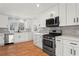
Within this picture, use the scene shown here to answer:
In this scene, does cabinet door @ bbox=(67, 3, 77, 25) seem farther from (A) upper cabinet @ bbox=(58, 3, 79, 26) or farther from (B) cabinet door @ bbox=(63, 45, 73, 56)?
(B) cabinet door @ bbox=(63, 45, 73, 56)

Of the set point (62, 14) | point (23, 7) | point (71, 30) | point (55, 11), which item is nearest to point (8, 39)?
point (23, 7)

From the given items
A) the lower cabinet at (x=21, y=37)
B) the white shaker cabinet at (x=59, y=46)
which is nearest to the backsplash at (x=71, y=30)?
the white shaker cabinet at (x=59, y=46)

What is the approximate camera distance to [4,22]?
5582 mm

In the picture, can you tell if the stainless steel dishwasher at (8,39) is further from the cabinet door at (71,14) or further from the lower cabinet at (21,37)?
the cabinet door at (71,14)

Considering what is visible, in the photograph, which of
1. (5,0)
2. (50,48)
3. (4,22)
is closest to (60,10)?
(50,48)

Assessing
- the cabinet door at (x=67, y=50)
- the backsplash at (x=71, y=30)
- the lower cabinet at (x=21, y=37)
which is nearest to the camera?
the cabinet door at (x=67, y=50)

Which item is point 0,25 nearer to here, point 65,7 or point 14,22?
point 14,22

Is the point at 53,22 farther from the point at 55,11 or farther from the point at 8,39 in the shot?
the point at 8,39

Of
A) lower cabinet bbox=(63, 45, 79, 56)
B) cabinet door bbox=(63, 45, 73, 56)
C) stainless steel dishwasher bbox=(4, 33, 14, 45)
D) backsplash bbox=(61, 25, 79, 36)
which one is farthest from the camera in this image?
stainless steel dishwasher bbox=(4, 33, 14, 45)

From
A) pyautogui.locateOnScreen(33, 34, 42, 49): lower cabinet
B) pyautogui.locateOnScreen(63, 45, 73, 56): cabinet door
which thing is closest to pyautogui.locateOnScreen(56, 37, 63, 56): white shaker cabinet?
pyautogui.locateOnScreen(63, 45, 73, 56): cabinet door

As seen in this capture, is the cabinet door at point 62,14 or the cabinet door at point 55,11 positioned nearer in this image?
the cabinet door at point 62,14

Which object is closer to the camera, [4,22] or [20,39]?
[4,22]

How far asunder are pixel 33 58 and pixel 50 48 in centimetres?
272

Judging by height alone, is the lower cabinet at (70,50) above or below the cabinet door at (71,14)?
below
